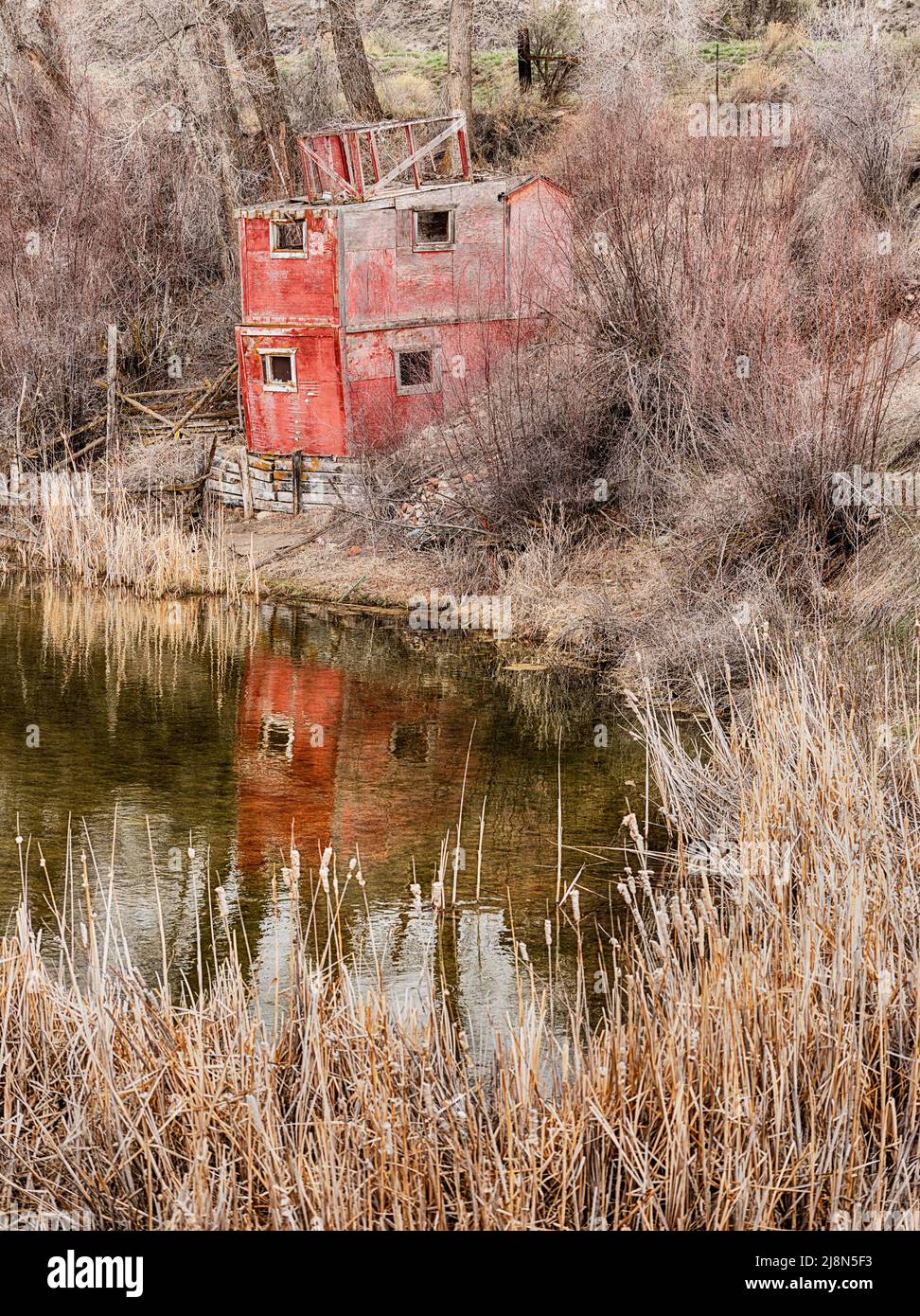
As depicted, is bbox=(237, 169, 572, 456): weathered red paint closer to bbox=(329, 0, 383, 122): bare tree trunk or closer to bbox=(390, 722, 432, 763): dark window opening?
bbox=(329, 0, 383, 122): bare tree trunk

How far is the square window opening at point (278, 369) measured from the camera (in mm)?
22031

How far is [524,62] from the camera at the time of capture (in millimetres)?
31922

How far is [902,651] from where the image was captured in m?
12.3

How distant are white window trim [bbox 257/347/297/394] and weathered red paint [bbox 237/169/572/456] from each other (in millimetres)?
41

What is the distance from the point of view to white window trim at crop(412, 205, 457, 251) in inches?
861

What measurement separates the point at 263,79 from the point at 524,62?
7985mm

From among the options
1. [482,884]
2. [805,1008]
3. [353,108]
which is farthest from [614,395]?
[805,1008]

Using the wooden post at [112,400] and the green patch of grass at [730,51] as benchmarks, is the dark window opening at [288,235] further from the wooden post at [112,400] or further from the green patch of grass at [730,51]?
the green patch of grass at [730,51]

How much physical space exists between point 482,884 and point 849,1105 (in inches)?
203

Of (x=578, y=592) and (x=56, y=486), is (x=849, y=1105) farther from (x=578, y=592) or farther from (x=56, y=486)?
(x=56, y=486)

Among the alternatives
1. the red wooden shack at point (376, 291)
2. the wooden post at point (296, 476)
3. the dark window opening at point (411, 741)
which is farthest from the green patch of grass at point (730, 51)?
the dark window opening at point (411, 741)

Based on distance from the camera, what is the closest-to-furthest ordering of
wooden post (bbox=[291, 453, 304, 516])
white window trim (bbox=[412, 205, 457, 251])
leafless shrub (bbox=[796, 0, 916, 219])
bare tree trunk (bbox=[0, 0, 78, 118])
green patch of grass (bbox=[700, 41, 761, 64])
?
wooden post (bbox=[291, 453, 304, 516]) < white window trim (bbox=[412, 205, 457, 251]) < leafless shrub (bbox=[796, 0, 916, 219]) < bare tree trunk (bbox=[0, 0, 78, 118]) < green patch of grass (bbox=[700, 41, 761, 64])

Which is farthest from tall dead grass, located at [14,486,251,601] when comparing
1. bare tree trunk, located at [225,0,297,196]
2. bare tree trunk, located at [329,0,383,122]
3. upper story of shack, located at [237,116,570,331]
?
bare tree trunk, located at [329,0,383,122]

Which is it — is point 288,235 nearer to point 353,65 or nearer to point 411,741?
point 353,65
